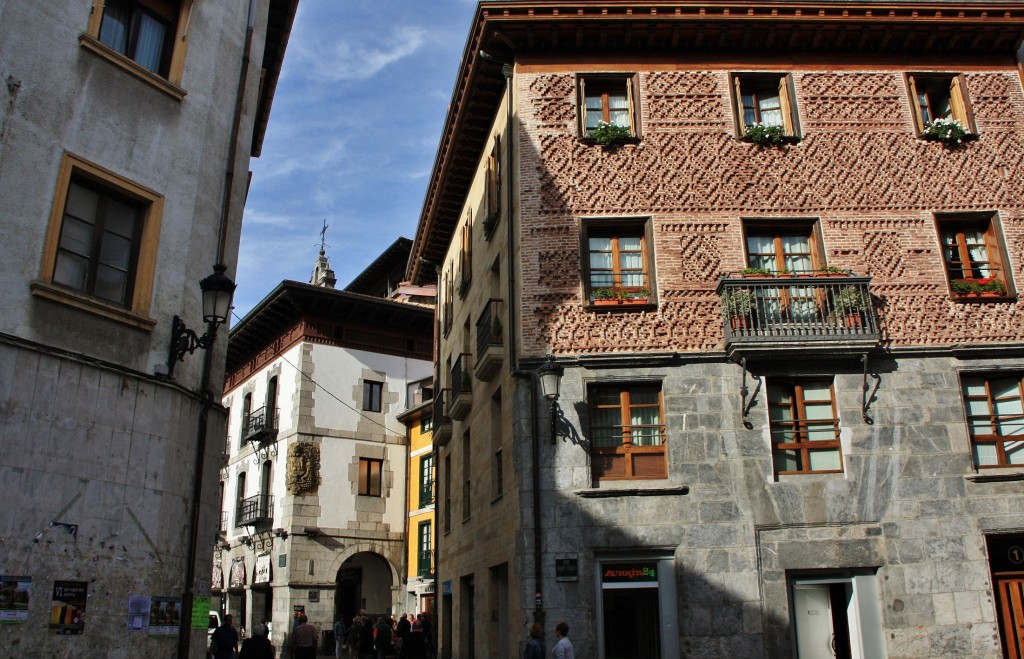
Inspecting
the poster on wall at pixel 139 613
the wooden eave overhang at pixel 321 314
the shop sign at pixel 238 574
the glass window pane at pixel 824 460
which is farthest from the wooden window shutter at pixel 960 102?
the shop sign at pixel 238 574

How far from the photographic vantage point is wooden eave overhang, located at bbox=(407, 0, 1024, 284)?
56.4ft

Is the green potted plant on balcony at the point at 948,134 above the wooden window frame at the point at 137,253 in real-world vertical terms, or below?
above

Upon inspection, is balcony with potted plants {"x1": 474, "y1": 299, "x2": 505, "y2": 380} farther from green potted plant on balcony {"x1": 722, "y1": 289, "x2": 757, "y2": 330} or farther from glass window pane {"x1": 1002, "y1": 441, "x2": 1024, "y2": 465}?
glass window pane {"x1": 1002, "y1": 441, "x2": 1024, "y2": 465}

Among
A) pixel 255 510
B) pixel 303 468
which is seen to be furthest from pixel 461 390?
pixel 255 510

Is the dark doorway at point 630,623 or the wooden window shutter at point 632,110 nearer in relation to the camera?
the dark doorway at point 630,623

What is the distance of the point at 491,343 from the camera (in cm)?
1733

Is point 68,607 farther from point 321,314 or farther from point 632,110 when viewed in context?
point 321,314

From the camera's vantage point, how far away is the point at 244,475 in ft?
117

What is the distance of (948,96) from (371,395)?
75.0ft

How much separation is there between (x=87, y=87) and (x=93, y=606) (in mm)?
6121

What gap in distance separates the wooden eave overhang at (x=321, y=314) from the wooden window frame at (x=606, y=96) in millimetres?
18075

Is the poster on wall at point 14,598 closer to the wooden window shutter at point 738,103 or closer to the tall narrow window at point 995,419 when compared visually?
the wooden window shutter at point 738,103

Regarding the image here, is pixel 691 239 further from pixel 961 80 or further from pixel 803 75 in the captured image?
pixel 961 80

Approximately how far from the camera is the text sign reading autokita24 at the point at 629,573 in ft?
47.8
